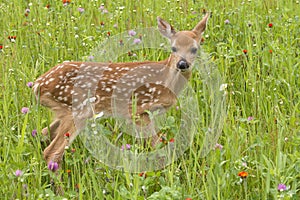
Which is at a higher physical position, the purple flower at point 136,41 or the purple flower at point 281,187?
the purple flower at point 136,41

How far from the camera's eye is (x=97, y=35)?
5.93m

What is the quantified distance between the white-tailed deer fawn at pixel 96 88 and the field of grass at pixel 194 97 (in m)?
0.13

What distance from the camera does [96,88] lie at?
14.5ft

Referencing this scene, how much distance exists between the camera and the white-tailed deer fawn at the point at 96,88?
431cm

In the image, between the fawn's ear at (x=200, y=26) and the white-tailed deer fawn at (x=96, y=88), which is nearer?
the white-tailed deer fawn at (x=96, y=88)

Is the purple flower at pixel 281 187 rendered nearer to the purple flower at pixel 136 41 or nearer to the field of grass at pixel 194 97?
the field of grass at pixel 194 97

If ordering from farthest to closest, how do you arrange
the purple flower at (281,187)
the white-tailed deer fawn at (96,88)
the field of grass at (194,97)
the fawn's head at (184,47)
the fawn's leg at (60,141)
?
the fawn's head at (184,47) → the white-tailed deer fawn at (96,88) → the fawn's leg at (60,141) → the field of grass at (194,97) → the purple flower at (281,187)

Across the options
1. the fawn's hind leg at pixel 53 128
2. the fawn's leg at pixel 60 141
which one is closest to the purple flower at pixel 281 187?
the fawn's leg at pixel 60 141

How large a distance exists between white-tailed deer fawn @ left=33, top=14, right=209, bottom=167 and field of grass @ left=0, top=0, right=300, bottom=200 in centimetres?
13

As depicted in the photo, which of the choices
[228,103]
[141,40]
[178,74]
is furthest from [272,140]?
[141,40]

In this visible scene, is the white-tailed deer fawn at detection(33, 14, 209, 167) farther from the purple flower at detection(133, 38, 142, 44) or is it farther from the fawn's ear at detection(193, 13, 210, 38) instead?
the purple flower at detection(133, 38, 142, 44)

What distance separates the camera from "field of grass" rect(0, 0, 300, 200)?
3344 millimetres

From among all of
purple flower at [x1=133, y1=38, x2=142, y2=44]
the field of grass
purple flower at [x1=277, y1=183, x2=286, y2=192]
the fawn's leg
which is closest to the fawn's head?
the field of grass

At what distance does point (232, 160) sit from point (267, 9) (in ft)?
11.3
